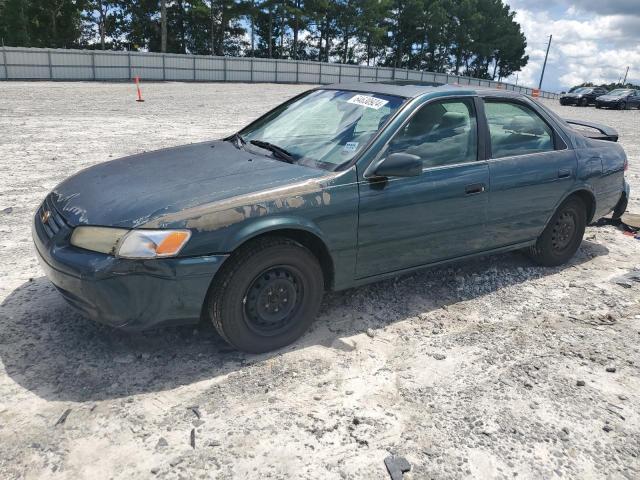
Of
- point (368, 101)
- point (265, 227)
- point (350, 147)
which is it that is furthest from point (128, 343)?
point (368, 101)

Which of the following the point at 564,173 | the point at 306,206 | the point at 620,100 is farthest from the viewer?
the point at 620,100

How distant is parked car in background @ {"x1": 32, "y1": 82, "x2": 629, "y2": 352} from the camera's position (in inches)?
116

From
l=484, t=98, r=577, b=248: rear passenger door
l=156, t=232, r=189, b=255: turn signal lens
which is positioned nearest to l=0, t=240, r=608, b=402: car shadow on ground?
l=484, t=98, r=577, b=248: rear passenger door

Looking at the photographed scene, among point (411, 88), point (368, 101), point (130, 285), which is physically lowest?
point (130, 285)

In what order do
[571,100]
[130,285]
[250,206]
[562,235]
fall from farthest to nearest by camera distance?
[571,100] < [562,235] < [250,206] < [130,285]

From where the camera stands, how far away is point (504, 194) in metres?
4.27

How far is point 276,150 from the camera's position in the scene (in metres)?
3.87

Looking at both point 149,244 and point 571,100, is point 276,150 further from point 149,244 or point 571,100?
point 571,100

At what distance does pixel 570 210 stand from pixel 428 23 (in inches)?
2486

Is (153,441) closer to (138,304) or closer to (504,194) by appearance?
(138,304)

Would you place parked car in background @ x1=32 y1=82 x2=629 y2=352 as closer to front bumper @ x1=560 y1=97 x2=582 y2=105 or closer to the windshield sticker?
the windshield sticker

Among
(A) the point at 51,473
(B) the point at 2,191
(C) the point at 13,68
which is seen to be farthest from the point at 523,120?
(C) the point at 13,68

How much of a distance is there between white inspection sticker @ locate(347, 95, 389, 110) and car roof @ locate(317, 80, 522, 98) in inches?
4.0

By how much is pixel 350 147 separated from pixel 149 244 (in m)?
1.51
